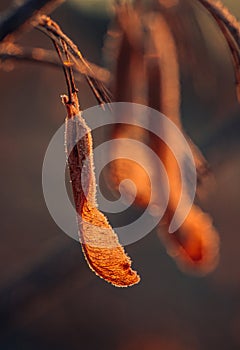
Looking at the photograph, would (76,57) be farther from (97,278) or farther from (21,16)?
(97,278)

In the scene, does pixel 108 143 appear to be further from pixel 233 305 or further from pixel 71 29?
pixel 71 29

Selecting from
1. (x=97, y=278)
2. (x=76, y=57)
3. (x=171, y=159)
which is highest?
(x=76, y=57)

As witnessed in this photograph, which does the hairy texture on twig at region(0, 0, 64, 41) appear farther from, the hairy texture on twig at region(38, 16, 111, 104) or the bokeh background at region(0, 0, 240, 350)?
the bokeh background at region(0, 0, 240, 350)

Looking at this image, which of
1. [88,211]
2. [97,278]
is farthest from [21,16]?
[97,278]

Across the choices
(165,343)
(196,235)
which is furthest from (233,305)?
(196,235)

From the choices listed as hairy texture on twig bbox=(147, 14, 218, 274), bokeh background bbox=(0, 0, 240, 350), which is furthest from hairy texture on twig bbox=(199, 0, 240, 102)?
bokeh background bbox=(0, 0, 240, 350)

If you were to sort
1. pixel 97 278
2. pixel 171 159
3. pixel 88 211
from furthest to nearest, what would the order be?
1. pixel 97 278
2. pixel 171 159
3. pixel 88 211
